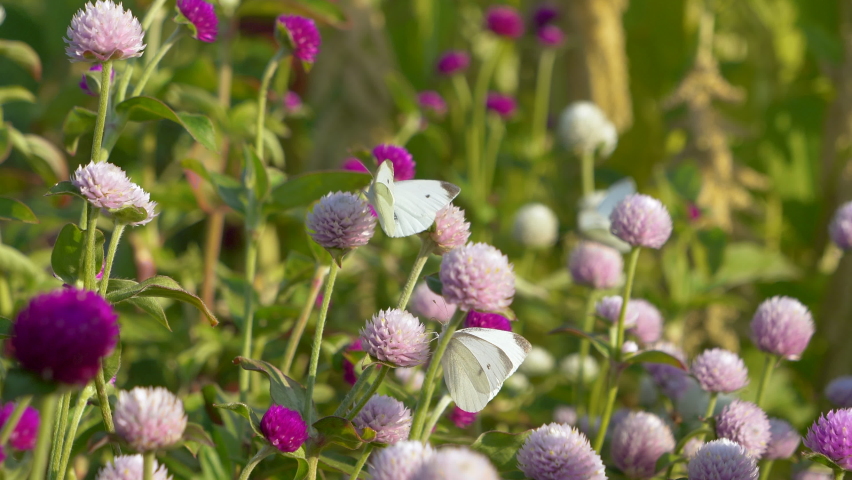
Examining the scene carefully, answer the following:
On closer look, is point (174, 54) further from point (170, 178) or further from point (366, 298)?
point (366, 298)

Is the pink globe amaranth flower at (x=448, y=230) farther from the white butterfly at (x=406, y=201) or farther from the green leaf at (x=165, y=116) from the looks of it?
the green leaf at (x=165, y=116)

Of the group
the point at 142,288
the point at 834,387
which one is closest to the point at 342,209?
the point at 142,288

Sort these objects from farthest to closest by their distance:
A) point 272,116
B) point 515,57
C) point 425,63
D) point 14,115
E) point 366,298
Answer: point 515,57, point 425,63, point 14,115, point 366,298, point 272,116

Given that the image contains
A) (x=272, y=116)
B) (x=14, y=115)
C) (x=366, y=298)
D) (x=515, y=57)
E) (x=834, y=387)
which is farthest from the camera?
(x=515, y=57)

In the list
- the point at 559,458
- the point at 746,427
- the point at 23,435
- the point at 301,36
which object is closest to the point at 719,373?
the point at 746,427

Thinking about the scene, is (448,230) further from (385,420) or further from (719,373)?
(719,373)

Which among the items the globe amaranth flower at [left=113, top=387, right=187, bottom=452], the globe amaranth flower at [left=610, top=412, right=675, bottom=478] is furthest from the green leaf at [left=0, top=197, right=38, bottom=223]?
the globe amaranth flower at [left=610, top=412, right=675, bottom=478]

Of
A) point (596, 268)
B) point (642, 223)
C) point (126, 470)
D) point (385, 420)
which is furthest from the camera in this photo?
point (596, 268)
